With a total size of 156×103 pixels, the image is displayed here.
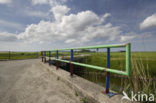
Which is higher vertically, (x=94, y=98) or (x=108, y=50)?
(x=108, y=50)

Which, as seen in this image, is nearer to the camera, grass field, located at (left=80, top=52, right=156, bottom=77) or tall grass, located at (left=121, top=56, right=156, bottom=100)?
grass field, located at (left=80, top=52, right=156, bottom=77)

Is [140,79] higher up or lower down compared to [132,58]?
lower down

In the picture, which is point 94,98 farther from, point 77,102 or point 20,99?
point 20,99

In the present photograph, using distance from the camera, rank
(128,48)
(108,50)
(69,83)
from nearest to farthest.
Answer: (128,48) → (108,50) → (69,83)

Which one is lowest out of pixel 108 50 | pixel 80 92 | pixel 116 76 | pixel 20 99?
pixel 116 76

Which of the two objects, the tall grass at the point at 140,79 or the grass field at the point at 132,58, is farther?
the tall grass at the point at 140,79

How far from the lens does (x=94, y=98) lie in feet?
5.56

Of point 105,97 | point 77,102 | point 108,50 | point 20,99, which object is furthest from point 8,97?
point 108,50

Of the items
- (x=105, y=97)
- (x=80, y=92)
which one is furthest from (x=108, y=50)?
(x=80, y=92)

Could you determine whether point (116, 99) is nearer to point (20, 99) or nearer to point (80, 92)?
point (80, 92)

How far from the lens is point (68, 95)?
2150mm

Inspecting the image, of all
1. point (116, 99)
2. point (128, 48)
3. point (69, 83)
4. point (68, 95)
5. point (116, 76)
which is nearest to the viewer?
point (128, 48)

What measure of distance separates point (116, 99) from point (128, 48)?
3.68ft

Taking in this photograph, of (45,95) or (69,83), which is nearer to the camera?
(45,95)
